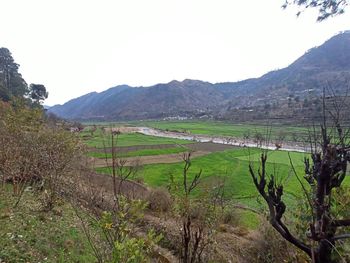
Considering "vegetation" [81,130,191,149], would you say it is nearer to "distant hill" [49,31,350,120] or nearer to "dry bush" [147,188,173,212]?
"dry bush" [147,188,173,212]

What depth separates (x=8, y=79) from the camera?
5588 cm

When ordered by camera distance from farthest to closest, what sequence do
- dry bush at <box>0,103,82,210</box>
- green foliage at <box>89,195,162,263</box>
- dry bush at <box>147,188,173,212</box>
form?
dry bush at <box>147,188,173,212</box> → dry bush at <box>0,103,82,210</box> → green foliage at <box>89,195,162,263</box>

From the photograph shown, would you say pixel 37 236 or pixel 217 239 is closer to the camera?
pixel 37 236

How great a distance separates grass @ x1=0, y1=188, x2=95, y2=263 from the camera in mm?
8398

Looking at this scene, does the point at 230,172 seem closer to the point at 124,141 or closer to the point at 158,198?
the point at 158,198

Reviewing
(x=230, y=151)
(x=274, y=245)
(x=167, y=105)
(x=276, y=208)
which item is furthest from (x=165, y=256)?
(x=167, y=105)

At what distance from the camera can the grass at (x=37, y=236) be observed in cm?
840

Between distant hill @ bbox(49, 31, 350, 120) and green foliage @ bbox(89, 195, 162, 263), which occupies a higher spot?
distant hill @ bbox(49, 31, 350, 120)

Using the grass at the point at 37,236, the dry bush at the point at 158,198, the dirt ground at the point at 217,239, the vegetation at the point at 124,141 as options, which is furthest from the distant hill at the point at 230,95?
the grass at the point at 37,236

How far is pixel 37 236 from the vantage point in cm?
993

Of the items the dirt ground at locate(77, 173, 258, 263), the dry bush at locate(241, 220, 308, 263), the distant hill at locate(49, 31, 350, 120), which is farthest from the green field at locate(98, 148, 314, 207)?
the distant hill at locate(49, 31, 350, 120)

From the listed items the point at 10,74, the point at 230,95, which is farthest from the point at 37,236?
the point at 230,95

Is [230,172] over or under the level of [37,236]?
under

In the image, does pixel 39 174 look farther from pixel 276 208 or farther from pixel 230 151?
pixel 230 151
